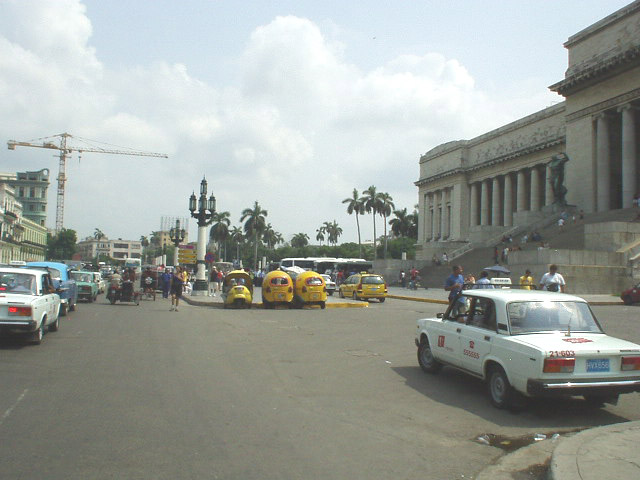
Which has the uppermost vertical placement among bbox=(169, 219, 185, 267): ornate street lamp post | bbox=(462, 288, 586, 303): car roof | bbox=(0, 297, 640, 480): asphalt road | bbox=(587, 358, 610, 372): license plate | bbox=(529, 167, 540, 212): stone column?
bbox=(529, 167, 540, 212): stone column

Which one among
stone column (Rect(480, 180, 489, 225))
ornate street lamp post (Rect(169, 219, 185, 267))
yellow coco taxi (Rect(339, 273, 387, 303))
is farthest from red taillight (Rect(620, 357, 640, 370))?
stone column (Rect(480, 180, 489, 225))

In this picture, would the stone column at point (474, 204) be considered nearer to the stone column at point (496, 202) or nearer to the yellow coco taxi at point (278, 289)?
the stone column at point (496, 202)

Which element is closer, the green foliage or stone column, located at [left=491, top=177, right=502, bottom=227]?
stone column, located at [left=491, top=177, right=502, bottom=227]

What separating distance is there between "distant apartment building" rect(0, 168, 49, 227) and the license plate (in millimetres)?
134425

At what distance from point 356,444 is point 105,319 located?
14732 mm

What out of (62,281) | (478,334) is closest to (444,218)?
(62,281)

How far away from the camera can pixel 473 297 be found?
873cm

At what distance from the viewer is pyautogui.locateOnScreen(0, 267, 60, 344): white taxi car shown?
11.3 metres

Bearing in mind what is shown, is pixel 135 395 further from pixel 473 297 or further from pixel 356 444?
pixel 473 297

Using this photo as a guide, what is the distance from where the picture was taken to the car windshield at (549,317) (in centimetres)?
768

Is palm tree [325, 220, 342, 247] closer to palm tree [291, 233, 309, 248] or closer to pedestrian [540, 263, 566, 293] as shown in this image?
palm tree [291, 233, 309, 248]

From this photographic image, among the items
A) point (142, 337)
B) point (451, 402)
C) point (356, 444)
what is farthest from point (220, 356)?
point (356, 444)

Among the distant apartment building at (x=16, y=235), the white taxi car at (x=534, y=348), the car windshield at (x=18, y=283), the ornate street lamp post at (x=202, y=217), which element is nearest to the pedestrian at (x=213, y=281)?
the ornate street lamp post at (x=202, y=217)

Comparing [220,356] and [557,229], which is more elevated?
[557,229]
